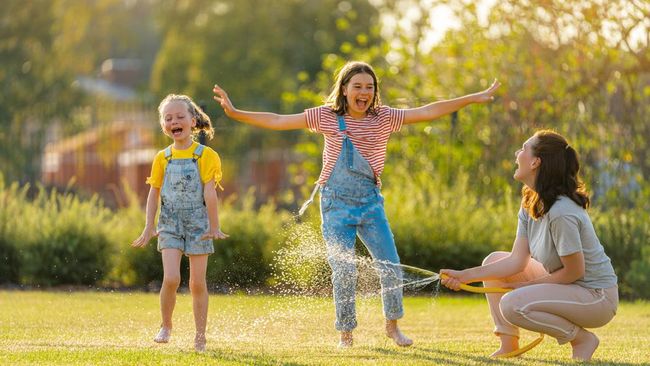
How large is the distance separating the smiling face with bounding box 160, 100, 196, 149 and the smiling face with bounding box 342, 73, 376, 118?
920 millimetres

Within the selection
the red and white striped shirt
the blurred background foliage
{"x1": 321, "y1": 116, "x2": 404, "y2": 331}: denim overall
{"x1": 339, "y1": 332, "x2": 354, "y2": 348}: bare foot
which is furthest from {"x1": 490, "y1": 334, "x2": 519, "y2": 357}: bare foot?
the blurred background foliage

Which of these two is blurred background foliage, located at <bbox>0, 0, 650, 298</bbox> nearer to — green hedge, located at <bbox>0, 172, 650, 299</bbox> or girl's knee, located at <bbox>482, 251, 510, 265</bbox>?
green hedge, located at <bbox>0, 172, 650, 299</bbox>

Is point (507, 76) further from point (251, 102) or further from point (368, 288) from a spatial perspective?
point (368, 288)

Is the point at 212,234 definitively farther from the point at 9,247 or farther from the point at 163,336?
the point at 9,247

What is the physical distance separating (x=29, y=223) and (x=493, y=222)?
187 inches

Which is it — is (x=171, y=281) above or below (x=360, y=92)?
below

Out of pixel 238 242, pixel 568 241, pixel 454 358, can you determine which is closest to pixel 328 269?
pixel 454 358

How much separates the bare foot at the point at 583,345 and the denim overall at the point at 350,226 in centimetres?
116

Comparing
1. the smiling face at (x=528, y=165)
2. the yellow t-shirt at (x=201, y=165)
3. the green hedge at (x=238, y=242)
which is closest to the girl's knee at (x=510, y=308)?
the smiling face at (x=528, y=165)

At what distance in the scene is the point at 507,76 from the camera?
606 inches

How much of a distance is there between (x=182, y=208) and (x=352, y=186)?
0.98 m

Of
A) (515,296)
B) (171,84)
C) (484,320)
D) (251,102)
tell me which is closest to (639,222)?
(484,320)

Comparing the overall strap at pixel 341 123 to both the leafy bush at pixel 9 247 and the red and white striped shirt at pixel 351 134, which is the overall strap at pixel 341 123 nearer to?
the red and white striped shirt at pixel 351 134

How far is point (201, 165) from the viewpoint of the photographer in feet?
22.0
